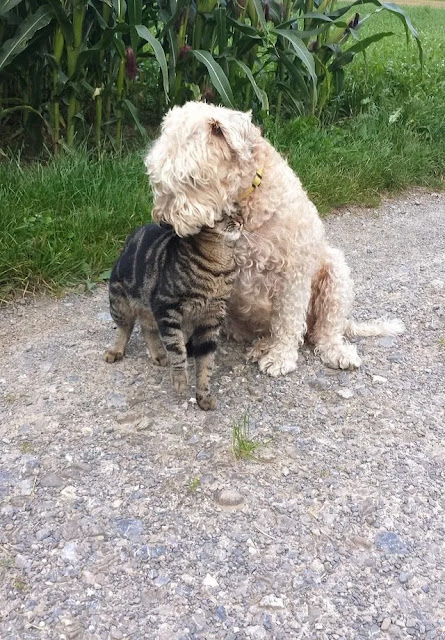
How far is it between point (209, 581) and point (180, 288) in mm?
1328

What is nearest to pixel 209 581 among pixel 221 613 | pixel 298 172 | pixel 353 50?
pixel 221 613

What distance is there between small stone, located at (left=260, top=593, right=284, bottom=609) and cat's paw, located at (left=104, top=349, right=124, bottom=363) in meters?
1.72

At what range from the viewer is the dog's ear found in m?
2.81

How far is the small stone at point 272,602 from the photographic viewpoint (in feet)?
6.98

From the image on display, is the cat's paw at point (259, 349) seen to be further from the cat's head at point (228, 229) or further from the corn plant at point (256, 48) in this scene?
the corn plant at point (256, 48)

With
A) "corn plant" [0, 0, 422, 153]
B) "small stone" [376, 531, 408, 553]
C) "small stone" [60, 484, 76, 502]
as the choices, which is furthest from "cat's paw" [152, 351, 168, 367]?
"corn plant" [0, 0, 422, 153]

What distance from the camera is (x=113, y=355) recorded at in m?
3.52

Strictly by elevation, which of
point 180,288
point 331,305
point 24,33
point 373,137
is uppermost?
point 24,33

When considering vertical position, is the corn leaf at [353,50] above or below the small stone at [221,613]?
above

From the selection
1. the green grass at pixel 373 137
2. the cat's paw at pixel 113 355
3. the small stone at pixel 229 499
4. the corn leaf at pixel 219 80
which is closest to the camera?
the small stone at pixel 229 499

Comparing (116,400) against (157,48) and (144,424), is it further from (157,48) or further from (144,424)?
(157,48)

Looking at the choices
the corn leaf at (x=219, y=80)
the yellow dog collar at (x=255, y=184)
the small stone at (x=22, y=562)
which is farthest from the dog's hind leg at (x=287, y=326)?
the corn leaf at (x=219, y=80)

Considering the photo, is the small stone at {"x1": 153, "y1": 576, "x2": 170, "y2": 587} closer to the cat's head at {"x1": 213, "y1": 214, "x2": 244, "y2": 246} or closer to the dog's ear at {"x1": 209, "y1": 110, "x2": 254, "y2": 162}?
the cat's head at {"x1": 213, "y1": 214, "x2": 244, "y2": 246}

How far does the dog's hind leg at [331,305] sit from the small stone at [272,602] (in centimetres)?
165
